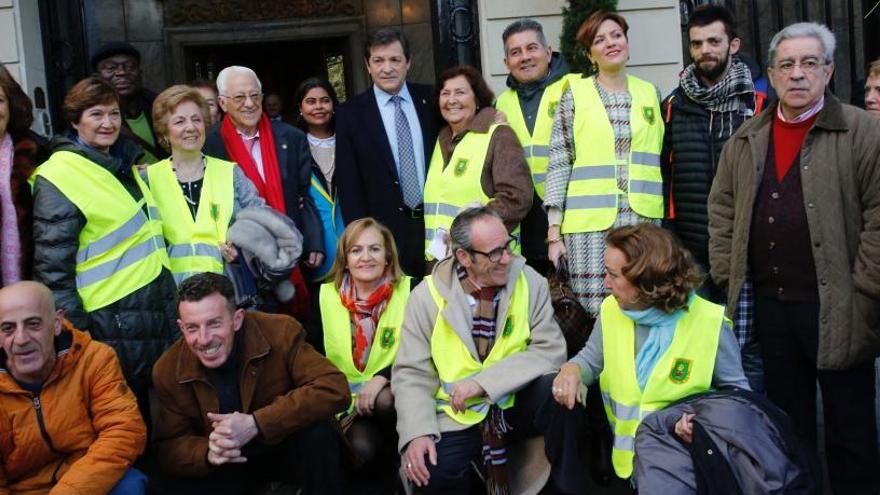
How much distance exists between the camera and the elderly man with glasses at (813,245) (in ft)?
13.3

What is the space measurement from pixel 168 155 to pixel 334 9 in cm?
529

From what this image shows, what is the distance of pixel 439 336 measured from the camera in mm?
4465

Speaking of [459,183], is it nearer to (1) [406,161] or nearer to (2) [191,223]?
(1) [406,161]

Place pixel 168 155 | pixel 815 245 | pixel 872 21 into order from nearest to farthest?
pixel 815 245, pixel 168 155, pixel 872 21

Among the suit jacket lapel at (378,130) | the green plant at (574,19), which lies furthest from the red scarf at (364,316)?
the green plant at (574,19)

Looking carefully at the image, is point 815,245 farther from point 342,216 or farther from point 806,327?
point 342,216

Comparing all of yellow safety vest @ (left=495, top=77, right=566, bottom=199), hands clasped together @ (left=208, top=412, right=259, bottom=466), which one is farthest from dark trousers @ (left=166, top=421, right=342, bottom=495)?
yellow safety vest @ (left=495, top=77, right=566, bottom=199)

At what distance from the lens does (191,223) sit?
16.1ft

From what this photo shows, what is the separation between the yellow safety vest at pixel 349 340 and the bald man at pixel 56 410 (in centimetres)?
109

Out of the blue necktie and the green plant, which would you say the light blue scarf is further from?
the green plant

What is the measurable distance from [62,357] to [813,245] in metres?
3.06

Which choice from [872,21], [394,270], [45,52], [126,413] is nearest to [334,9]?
[45,52]

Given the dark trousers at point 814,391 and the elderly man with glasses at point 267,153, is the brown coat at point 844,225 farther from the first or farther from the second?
the elderly man with glasses at point 267,153

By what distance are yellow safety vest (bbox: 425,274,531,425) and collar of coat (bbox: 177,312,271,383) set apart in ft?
2.49
